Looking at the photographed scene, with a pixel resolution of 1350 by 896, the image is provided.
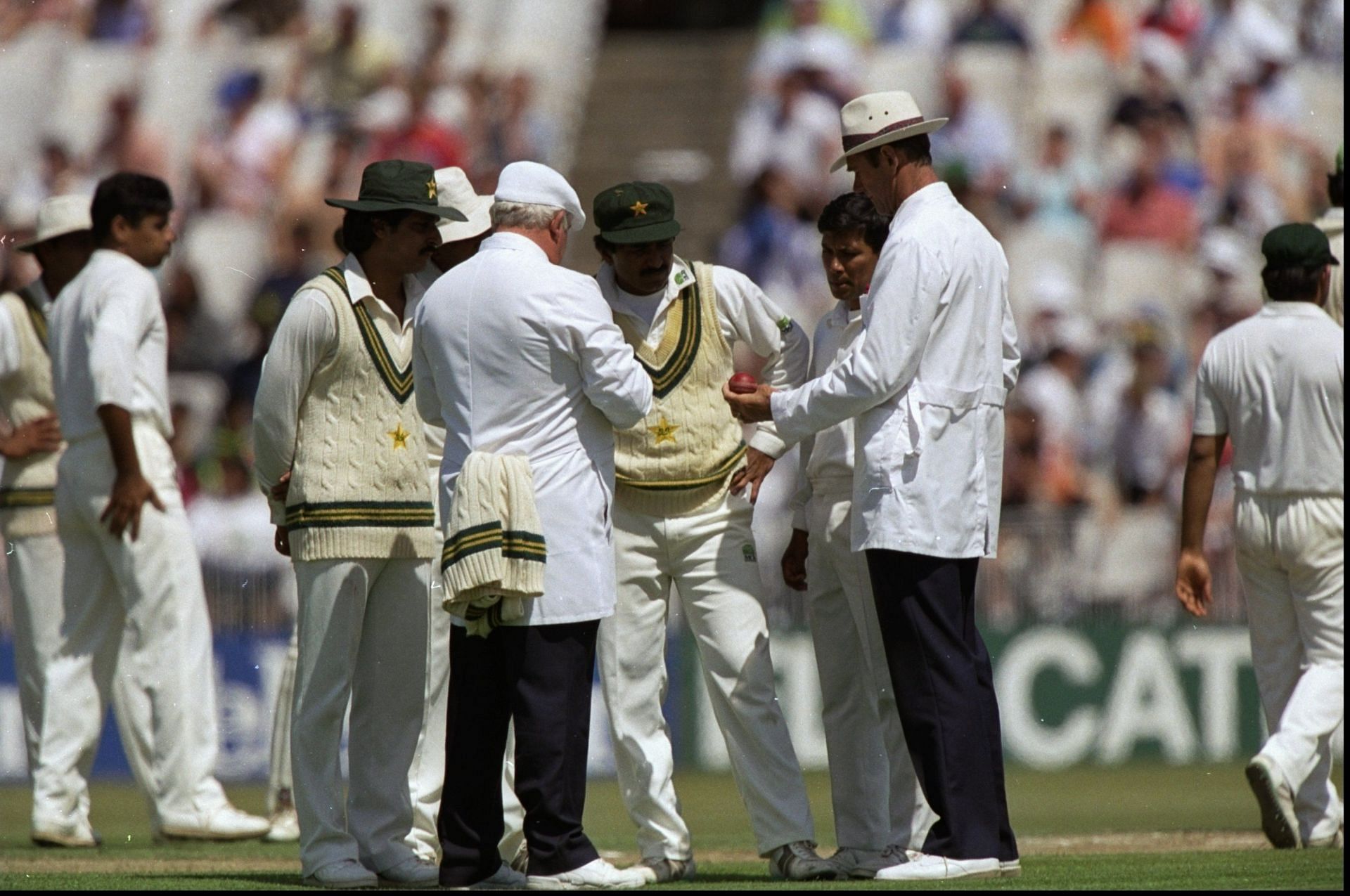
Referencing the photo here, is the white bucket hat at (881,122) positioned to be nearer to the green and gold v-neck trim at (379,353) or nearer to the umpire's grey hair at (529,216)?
the umpire's grey hair at (529,216)

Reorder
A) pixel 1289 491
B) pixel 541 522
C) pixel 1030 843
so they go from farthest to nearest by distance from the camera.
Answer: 1. pixel 1030 843
2. pixel 1289 491
3. pixel 541 522

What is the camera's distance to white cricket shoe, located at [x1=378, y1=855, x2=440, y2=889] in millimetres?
7141

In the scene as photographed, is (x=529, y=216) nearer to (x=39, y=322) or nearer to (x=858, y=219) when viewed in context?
(x=858, y=219)

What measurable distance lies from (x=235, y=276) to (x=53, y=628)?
1089cm

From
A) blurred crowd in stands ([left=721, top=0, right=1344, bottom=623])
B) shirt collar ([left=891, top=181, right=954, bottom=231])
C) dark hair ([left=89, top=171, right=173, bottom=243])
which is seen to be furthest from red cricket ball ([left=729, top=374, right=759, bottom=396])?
blurred crowd in stands ([left=721, top=0, right=1344, bottom=623])

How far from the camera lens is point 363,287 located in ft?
24.2

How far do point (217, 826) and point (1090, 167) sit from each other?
13.0 m

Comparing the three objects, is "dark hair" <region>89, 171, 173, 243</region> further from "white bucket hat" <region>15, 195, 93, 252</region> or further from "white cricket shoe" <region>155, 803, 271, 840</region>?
"white cricket shoe" <region>155, 803, 271, 840</region>

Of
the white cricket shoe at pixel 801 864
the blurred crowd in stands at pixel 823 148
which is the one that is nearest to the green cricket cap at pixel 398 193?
the white cricket shoe at pixel 801 864

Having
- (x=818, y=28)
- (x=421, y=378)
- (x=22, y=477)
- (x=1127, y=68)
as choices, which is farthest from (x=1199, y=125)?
(x=421, y=378)

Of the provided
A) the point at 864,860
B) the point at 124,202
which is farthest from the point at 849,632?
the point at 124,202

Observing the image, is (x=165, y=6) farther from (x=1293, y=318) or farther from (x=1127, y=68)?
(x=1293, y=318)

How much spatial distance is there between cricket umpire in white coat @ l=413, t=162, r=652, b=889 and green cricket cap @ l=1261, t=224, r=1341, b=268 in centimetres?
312

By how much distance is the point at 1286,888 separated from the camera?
6.18 meters
